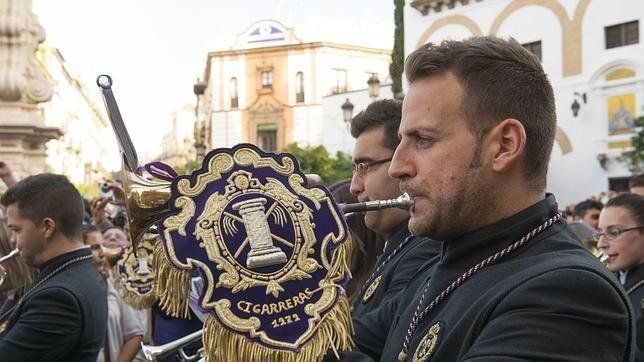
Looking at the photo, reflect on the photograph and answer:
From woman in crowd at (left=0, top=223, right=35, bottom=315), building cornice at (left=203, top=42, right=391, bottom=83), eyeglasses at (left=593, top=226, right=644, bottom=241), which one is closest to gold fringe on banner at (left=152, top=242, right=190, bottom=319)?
woman in crowd at (left=0, top=223, right=35, bottom=315)

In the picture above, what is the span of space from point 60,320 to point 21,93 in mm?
7309

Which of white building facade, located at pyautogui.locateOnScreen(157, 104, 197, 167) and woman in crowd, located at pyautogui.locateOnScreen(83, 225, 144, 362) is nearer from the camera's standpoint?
woman in crowd, located at pyautogui.locateOnScreen(83, 225, 144, 362)

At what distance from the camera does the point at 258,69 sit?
5197cm

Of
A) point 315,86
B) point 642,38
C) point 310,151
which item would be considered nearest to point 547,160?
point 642,38

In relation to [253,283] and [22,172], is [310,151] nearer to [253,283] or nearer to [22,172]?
[22,172]

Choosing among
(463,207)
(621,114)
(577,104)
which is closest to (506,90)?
(463,207)

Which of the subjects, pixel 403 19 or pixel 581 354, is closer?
pixel 581 354

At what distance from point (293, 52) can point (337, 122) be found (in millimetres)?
17507

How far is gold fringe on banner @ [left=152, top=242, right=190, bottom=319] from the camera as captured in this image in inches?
90.0

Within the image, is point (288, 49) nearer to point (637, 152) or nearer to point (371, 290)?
point (637, 152)

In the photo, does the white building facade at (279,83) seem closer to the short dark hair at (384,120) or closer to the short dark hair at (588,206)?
the short dark hair at (588,206)

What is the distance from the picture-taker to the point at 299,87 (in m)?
51.3

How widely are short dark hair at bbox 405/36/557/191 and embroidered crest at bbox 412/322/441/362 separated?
0.40 meters

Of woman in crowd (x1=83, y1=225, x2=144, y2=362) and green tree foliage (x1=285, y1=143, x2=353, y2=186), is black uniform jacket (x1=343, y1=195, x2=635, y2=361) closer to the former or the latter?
woman in crowd (x1=83, y1=225, x2=144, y2=362)
